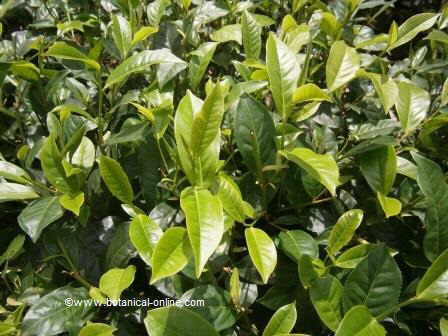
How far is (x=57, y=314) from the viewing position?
1.04 meters

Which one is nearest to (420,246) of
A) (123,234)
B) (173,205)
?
(173,205)

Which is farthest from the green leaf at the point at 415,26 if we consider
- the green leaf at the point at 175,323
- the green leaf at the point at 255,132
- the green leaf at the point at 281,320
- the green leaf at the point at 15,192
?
the green leaf at the point at 15,192

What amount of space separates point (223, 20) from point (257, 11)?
0.17 metres

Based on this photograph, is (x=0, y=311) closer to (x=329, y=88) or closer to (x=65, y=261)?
(x=65, y=261)

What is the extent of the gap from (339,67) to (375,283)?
52 centimetres

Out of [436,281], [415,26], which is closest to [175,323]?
[436,281]

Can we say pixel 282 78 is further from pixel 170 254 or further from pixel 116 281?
pixel 116 281

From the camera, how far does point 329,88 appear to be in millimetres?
1093

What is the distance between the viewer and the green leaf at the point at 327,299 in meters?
0.94

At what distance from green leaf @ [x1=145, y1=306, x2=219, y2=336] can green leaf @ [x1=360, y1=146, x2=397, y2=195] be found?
53 cm

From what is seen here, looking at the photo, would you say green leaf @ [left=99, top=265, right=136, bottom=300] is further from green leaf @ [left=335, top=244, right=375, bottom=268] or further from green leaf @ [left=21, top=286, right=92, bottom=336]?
green leaf @ [left=335, top=244, right=375, bottom=268]

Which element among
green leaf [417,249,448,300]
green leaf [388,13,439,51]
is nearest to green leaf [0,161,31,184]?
green leaf [417,249,448,300]

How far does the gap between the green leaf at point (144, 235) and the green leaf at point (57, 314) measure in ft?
0.83

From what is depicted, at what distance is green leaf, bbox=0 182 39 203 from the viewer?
1041 millimetres
